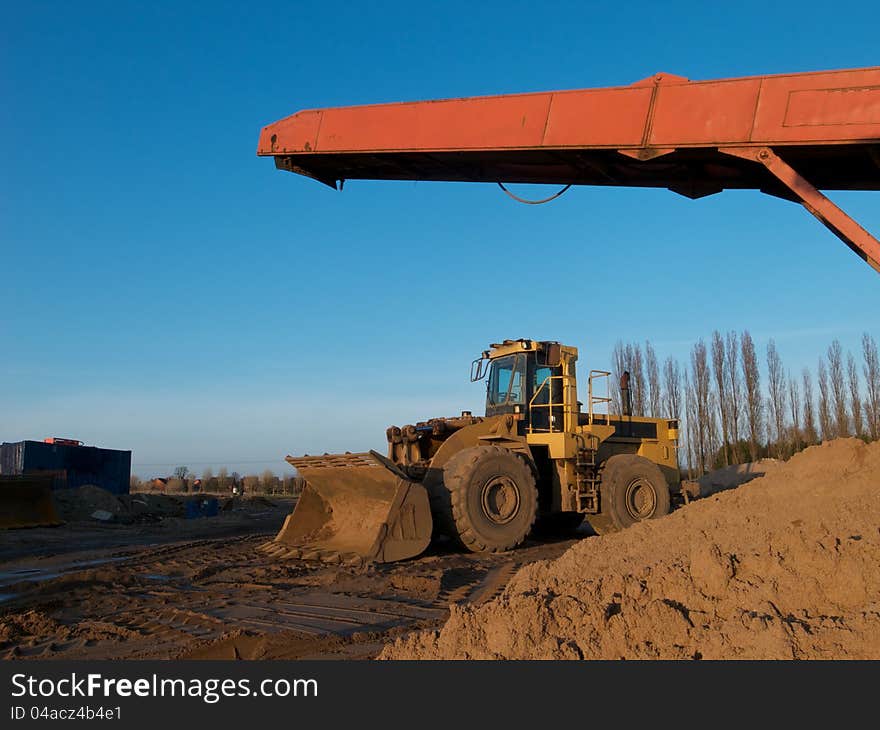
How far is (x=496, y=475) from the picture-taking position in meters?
10.2

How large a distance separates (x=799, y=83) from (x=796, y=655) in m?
4.48

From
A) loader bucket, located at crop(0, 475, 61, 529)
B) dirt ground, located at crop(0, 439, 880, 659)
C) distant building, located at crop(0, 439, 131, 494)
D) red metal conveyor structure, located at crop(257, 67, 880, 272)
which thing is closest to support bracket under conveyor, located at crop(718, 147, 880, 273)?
red metal conveyor structure, located at crop(257, 67, 880, 272)

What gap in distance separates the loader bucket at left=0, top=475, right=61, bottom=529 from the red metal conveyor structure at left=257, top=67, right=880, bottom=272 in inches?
523

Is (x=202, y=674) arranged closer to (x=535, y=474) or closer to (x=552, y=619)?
Result: (x=552, y=619)

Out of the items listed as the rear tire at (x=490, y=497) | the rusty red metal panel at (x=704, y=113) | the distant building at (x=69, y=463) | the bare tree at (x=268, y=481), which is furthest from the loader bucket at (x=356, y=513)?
the bare tree at (x=268, y=481)

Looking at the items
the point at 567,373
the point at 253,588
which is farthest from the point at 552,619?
the point at 567,373

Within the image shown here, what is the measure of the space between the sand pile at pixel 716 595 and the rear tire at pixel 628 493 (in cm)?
490

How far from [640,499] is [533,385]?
256 centimetres

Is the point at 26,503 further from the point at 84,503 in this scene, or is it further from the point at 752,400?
the point at 752,400

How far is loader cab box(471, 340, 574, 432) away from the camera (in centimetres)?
1174

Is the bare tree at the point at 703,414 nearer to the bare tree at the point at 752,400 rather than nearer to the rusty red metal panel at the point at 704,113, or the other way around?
the bare tree at the point at 752,400

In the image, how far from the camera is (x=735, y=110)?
6223mm

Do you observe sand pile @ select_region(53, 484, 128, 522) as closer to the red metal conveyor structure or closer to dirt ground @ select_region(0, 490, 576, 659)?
dirt ground @ select_region(0, 490, 576, 659)

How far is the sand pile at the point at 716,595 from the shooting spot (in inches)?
161
